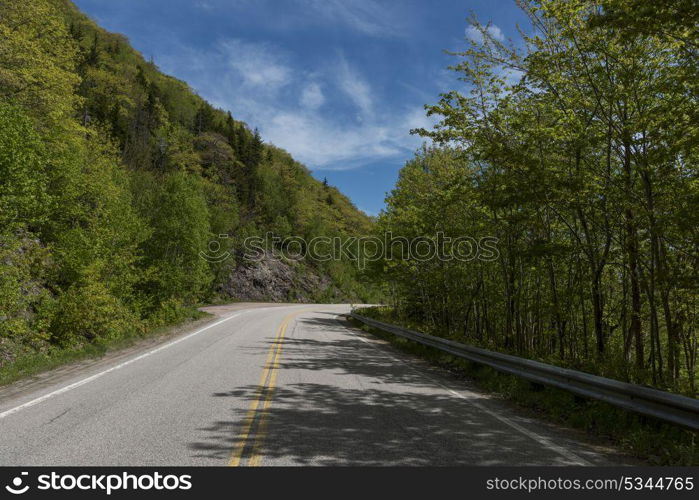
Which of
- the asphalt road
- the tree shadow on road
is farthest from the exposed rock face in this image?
the tree shadow on road

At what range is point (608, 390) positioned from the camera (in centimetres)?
592

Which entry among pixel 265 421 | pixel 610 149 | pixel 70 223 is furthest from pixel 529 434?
pixel 70 223

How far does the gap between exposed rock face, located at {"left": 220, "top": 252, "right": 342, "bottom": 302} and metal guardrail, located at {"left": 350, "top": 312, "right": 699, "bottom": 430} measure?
1810 inches

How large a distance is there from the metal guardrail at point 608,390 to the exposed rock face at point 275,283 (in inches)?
1810

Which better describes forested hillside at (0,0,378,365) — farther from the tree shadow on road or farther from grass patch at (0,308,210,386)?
the tree shadow on road

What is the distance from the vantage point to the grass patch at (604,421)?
15.9 feet

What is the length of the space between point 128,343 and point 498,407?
1211cm

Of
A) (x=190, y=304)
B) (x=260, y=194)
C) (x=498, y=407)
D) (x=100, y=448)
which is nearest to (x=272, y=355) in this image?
(x=498, y=407)

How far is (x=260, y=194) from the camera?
70.1m

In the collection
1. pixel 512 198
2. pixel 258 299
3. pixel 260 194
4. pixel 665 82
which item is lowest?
pixel 258 299

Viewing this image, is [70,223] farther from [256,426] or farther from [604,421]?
[604,421]

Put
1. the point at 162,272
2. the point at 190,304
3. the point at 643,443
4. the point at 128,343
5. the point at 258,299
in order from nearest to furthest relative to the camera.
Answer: the point at 643,443 < the point at 128,343 < the point at 162,272 < the point at 190,304 < the point at 258,299

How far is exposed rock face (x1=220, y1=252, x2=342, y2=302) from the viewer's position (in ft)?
175

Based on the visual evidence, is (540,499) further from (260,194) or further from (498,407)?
(260,194)
